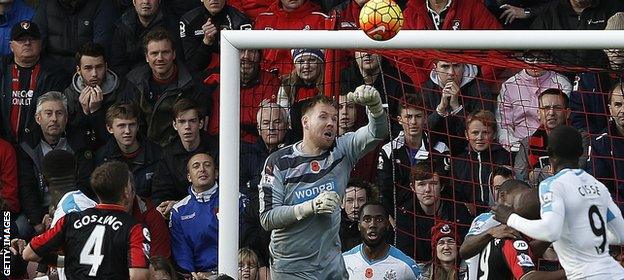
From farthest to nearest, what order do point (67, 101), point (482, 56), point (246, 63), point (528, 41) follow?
point (67, 101)
point (246, 63)
point (482, 56)
point (528, 41)

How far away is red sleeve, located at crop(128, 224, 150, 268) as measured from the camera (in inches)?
392

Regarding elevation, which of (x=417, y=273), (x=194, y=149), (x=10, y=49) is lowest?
(x=417, y=273)

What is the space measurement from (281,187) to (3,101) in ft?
11.0

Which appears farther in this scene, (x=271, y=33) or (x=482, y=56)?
(x=482, y=56)

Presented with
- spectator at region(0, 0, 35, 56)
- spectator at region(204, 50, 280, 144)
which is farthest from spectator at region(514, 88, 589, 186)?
spectator at region(0, 0, 35, 56)

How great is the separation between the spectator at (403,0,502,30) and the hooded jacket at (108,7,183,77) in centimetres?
189

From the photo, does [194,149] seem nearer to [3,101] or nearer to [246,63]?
[246,63]

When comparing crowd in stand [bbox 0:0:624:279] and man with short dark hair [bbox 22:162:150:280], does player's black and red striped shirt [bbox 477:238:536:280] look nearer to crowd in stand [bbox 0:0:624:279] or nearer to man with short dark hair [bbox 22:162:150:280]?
crowd in stand [bbox 0:0:624:279]

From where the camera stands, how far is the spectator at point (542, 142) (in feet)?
37.4

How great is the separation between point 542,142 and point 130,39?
3.53 m

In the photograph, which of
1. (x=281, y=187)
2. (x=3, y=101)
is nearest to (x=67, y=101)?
(x=3, y=101)

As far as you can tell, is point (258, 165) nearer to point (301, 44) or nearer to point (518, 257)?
point (301, 44)

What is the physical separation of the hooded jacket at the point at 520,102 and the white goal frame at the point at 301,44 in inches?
68.0

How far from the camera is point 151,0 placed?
43.3ft
